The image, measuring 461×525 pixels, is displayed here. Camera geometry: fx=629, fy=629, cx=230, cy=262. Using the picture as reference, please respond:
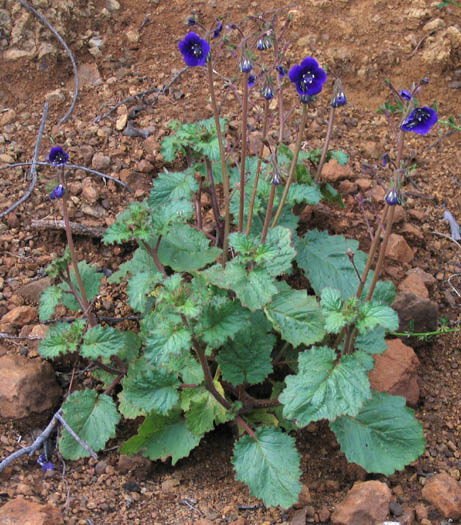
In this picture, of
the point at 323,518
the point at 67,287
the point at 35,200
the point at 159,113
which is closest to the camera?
the point at 323,518

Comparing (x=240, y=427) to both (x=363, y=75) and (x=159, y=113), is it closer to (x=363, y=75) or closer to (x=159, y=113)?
(x=159, y=113)

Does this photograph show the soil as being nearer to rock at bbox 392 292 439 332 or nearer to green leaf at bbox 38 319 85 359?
rock at bbox 392 292 439 332

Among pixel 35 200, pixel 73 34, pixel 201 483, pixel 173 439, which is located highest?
pixel 73 34

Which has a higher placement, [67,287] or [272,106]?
[272,106]

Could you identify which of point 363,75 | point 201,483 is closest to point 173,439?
point 201,483

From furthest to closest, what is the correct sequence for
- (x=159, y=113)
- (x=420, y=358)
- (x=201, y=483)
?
(x=159, y=113) < (x=420, y=358) < (x=201, y=483)

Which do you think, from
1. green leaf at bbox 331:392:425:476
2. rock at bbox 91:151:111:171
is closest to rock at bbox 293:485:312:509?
green leaf at bbox 331:392:425:476
